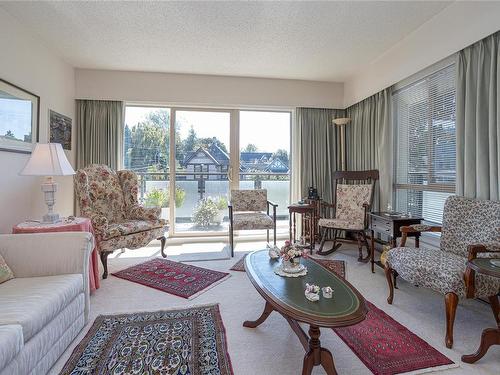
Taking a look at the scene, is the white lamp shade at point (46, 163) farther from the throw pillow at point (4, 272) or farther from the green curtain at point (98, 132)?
the green curtain at point (98, 132)

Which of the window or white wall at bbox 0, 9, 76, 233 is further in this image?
the window

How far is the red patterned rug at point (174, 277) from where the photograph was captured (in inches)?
106

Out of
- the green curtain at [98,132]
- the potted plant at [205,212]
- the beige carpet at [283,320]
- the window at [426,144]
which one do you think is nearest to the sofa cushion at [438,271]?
the beige carpet at [283,320]

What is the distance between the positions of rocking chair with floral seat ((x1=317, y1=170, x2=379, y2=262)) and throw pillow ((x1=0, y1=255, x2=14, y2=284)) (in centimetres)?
324

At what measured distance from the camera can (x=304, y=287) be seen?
167 cm

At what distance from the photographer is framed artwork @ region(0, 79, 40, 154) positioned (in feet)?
8.55

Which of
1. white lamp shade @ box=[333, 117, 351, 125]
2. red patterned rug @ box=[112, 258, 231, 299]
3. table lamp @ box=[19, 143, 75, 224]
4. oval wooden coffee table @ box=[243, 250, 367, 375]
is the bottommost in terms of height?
red patterned rug @ box=[112, 258, 231, 299]

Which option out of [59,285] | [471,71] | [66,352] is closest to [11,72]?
[59,285]

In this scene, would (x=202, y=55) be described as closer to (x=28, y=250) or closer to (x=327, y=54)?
(x=327, y=54)

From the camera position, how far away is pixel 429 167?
123 inches

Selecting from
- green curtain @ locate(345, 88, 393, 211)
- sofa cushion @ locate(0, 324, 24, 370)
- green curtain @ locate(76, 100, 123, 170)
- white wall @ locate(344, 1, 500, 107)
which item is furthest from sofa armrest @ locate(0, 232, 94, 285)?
white wall @ locate(344, 1, 500, 107)

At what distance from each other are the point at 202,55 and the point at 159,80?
1017 mm

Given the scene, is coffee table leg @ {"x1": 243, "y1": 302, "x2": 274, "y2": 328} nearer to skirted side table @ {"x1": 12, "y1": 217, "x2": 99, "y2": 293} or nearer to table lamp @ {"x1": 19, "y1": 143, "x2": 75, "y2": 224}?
skirted side table @ {"x1": 12, "y1": 217, "x2": 99, "y2": 293}

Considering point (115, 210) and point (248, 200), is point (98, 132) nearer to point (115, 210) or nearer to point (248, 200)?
point (115, 210)
